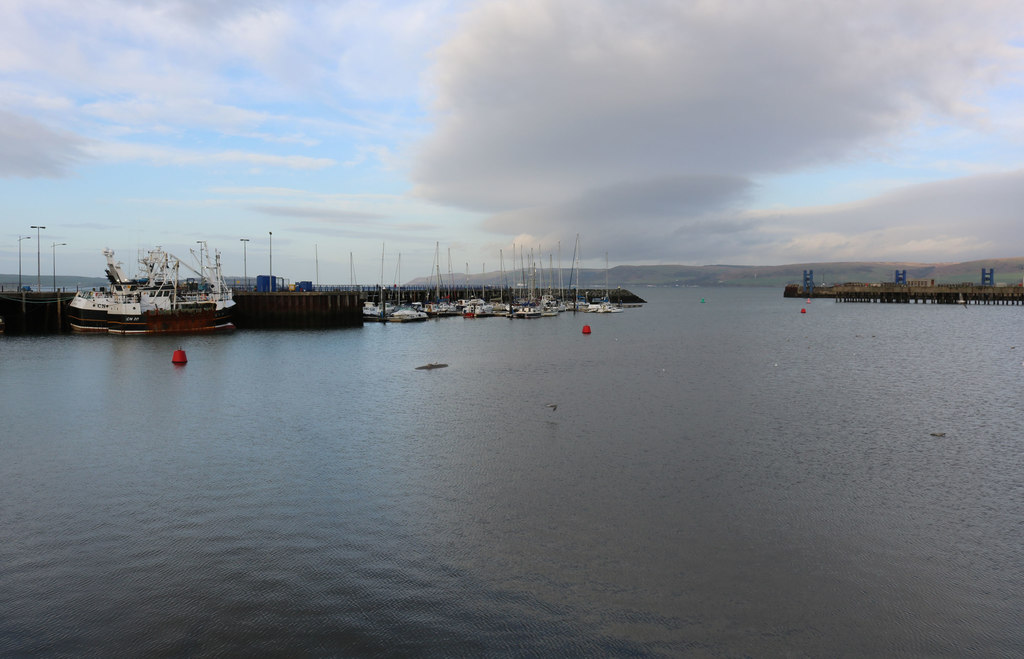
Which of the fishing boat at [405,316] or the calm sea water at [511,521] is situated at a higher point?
the fishing boat at [405,316]

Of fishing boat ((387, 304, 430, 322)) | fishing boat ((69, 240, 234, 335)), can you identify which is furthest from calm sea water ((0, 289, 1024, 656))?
fishing boat ((387, 304, 430, 322))

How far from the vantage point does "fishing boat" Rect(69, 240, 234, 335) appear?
80.3m

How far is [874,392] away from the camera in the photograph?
132 ft

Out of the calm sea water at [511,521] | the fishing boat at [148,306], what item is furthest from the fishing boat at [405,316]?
the calm sea water at [511,521]

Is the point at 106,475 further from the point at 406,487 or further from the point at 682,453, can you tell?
the point at 682,453

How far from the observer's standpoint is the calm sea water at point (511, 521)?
12078 mm

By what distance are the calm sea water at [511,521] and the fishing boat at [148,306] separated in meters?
42.5

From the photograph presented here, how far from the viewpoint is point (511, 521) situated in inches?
700

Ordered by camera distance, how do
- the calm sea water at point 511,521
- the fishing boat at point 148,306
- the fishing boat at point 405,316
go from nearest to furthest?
the calm sea water at point 511,521, the fishing boat at point 148,306, the fishing boat at point 405,316

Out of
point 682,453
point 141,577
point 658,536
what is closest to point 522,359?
point 682,453

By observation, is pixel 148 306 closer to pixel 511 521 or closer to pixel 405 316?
pixel 405 316

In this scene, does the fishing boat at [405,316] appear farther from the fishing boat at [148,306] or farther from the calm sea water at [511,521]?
the calm sea water at [511,521]

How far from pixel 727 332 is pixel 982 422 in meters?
65.9

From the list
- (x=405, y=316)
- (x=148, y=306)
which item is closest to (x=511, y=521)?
(x=148, y=306)
